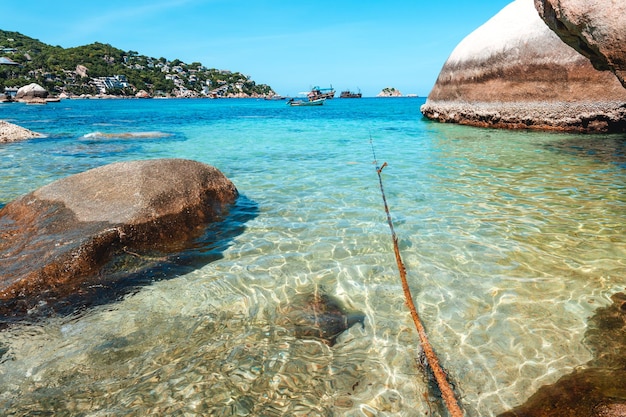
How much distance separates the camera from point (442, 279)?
4559mm

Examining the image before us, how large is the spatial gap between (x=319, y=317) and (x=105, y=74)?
151589mm

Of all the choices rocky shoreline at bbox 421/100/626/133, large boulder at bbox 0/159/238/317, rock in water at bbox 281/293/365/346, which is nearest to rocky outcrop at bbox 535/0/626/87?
rock in water at bbox 281/293/365/346

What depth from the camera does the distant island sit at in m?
110

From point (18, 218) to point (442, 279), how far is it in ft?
19.6

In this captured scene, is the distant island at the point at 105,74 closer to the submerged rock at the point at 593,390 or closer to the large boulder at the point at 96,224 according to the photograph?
the large boulder at the point at 96,224

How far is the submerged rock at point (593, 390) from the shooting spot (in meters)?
2.52

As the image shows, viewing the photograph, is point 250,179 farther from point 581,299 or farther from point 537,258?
point 581,299

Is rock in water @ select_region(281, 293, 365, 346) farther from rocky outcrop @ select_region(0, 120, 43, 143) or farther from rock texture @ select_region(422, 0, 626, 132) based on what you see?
rocky outcrop @ select_region(0, 120, 43, 143)

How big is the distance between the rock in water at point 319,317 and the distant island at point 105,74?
114864mm

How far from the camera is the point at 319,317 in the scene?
152 inches

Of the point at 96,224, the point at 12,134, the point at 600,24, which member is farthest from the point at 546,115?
the point at 12,134

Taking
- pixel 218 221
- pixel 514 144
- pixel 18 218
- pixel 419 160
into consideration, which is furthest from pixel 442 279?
pixel 514 144

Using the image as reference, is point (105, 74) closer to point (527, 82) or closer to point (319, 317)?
point (527, 82)

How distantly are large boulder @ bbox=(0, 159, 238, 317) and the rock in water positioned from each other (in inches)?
87.9
